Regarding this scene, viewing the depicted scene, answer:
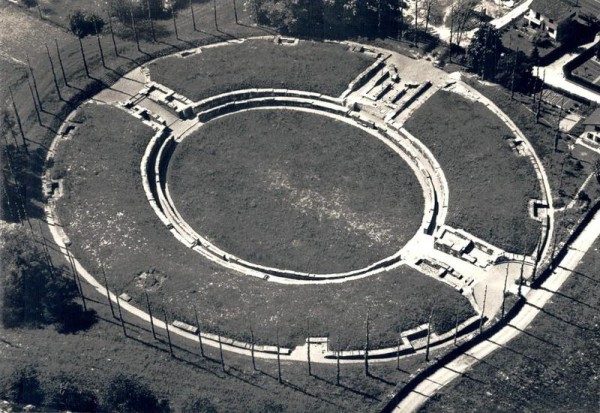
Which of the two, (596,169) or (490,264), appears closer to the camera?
(490,264)

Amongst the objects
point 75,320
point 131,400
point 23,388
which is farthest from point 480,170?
point 23,388

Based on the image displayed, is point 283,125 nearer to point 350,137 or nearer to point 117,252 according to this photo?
point 350,137

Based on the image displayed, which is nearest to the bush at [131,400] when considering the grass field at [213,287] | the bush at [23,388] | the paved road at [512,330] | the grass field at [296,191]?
the bush at [23,388]

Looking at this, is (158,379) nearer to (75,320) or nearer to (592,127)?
(75,320)

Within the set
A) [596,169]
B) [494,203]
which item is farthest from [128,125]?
[596,169]

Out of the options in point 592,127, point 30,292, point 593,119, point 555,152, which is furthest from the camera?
point 593,119

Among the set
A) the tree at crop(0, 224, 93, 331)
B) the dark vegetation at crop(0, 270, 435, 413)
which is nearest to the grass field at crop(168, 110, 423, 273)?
the dark vegetation at crop(0, 270, 435, 413)
